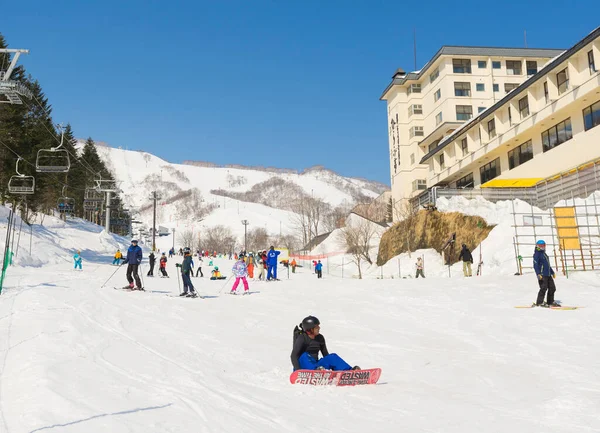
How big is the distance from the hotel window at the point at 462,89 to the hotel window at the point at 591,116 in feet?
79.3

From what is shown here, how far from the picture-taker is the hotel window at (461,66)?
2234 inches

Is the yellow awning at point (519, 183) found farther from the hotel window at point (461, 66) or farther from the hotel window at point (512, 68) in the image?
the hotel window at point (512, 68)

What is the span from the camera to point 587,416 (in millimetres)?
4926

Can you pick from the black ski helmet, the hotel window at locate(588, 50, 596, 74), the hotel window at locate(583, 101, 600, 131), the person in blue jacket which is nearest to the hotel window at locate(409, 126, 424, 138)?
the hotel window at locate(583, 101, 600, 131)

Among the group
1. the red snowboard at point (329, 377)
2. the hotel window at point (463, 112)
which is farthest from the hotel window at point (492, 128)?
the red snowboard at point (329, 377)

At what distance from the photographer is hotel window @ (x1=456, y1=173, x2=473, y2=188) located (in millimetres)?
50197

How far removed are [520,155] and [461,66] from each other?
1989 cm

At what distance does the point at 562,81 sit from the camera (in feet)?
117

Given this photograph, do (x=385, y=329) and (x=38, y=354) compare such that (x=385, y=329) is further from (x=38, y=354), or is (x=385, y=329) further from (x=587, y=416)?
(x=38, y=354)

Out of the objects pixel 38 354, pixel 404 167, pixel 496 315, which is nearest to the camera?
pixel 38 354

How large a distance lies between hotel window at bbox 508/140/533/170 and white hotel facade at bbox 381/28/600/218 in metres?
0.09

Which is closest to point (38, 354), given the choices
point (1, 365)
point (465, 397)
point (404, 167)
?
point (1, 365)

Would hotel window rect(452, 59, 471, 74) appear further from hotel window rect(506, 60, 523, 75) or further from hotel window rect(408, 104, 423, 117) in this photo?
hotel window rect(408, 104, 423, 117)

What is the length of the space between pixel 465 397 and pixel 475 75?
57.3m
